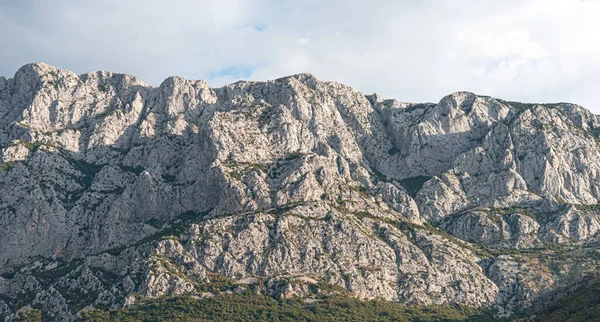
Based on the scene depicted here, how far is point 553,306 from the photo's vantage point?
579ft

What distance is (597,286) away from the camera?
576ft

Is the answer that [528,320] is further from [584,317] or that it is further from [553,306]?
[584,317]

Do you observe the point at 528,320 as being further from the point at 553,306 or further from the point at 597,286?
the point at 597,286

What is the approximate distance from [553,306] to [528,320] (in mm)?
9086

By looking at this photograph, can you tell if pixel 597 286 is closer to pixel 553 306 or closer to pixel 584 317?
pixel 553 306

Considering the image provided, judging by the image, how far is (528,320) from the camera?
173125 millimetres

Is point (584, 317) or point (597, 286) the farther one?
point (597, 286)

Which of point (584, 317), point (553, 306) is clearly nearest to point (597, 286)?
point (553, 306)

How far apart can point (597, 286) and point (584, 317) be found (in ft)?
83.0

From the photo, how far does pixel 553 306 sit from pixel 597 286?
42.2 feet

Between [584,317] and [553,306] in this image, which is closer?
[584,317]

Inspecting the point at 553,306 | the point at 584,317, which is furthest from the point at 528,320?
the point at 584,317

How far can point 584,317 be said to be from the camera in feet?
505
